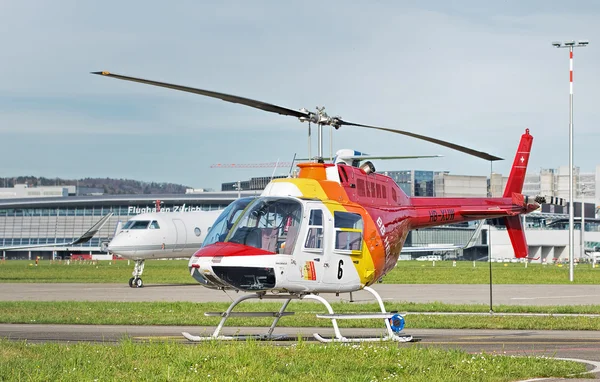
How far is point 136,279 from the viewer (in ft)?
129

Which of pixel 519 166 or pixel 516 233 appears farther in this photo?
pixel 516 233

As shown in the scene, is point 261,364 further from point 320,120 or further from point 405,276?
point 405,276

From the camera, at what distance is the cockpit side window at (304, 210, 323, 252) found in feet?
51.8

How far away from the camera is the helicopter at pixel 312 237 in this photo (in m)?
14.9

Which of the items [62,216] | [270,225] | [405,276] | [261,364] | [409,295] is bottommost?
[62,216]

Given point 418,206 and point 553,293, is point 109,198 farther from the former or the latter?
point 418,206

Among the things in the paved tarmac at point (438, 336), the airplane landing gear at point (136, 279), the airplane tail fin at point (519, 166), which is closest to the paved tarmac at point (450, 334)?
the paved tarmac at point (438, 336)

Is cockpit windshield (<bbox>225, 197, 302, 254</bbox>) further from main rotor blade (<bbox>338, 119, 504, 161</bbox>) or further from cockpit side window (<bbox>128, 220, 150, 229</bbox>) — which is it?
cockpit side window (<bbox>128, 220, 150, 229</bbox>)

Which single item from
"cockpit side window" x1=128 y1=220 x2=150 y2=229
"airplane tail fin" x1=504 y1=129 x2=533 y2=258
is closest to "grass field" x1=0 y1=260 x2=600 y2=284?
"cockpit side window" x1=128 y1=220 x2=150 y2=229

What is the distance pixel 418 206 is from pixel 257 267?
574 centimetres

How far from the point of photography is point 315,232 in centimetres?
1592

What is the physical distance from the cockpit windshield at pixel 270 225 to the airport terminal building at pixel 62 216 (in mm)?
120671

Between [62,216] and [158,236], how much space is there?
355 feet

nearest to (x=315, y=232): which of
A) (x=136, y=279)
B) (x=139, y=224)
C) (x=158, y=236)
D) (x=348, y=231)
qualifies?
(x=348, y=231)
